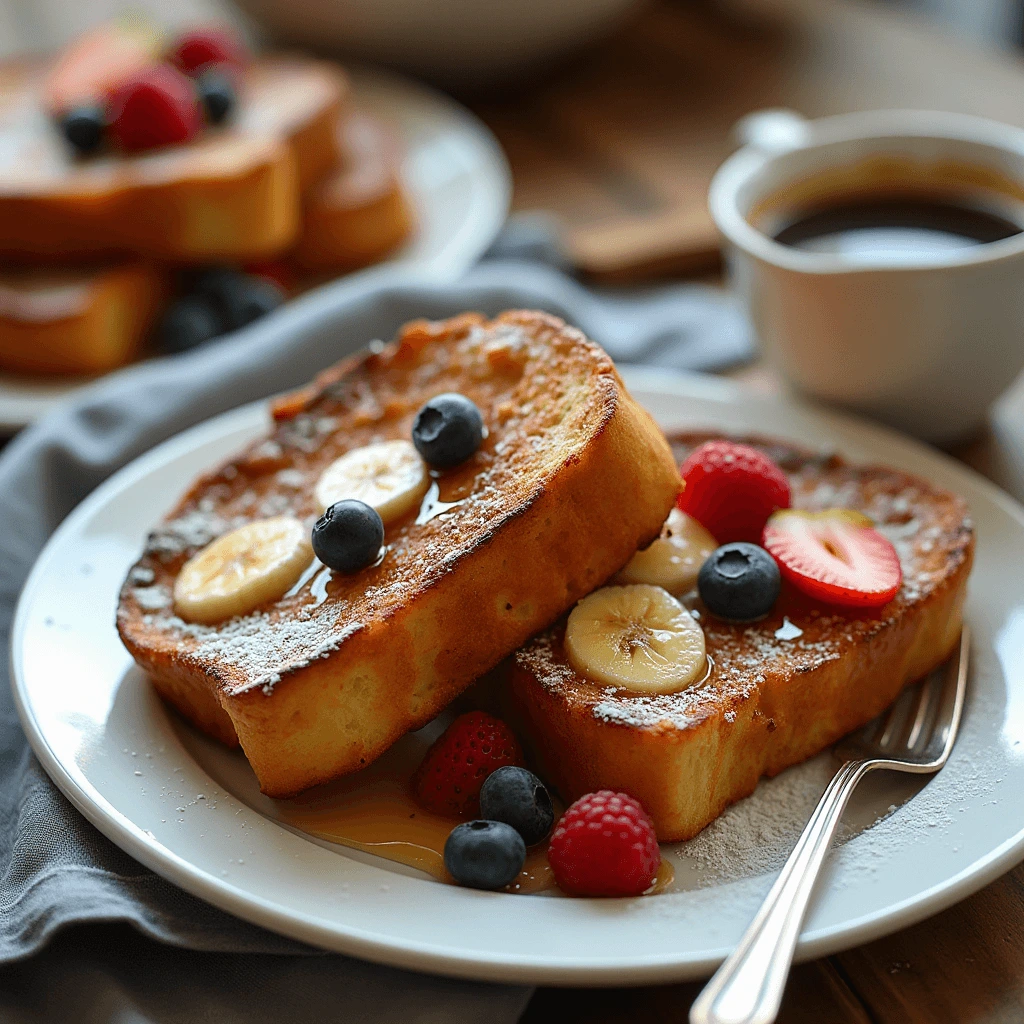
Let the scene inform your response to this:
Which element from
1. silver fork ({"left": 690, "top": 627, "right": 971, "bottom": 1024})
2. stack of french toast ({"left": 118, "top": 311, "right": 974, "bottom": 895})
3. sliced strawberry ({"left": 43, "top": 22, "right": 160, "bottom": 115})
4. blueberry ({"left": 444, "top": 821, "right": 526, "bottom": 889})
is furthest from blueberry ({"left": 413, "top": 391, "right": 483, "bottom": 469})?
sliced strawberry ({"left": 43, "top": 22, "right": 160, "bottom": 115})

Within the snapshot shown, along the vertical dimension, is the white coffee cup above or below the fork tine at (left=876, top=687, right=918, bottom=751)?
above

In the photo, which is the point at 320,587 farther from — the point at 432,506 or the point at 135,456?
the point at 135,456

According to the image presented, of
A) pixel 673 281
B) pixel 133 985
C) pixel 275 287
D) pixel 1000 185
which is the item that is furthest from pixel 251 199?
pixel 133 985

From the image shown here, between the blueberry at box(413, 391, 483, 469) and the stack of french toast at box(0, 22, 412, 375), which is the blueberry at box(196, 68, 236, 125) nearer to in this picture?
the stack of french toast at box(0, 22, 412, 375)

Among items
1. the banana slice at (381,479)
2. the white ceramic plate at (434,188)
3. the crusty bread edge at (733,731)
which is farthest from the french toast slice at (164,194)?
the crusty bread edge at (733,731)

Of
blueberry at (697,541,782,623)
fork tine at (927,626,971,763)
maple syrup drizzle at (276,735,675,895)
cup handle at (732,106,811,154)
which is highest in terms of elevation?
cup handle at (732,106,811,154)
